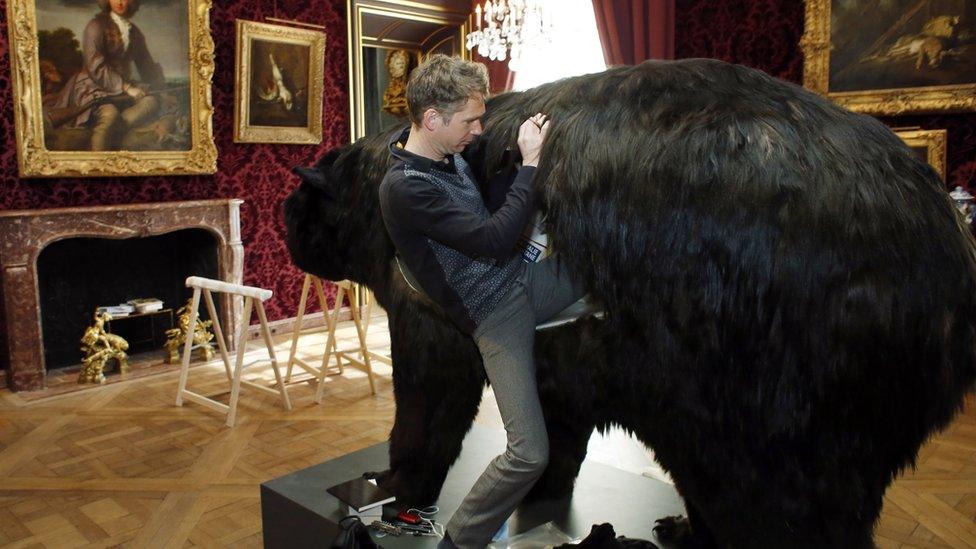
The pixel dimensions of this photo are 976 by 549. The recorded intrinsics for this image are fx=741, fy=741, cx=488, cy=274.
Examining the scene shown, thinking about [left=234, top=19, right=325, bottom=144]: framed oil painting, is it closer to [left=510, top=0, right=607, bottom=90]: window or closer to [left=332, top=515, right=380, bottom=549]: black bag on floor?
[left=510, top=0, right=607, bottom=90]: window

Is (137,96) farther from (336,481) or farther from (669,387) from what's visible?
(669,387)

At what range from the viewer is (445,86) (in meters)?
1.83

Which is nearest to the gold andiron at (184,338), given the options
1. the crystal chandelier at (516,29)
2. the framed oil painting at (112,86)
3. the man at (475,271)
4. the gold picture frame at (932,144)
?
the framed oil painting at (112,86)

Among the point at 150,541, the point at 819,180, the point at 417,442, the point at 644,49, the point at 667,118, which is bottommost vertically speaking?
the point at 150,541

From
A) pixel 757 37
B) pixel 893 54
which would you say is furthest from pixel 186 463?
pixel 893 54

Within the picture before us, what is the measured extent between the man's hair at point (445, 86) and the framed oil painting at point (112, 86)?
4235mm

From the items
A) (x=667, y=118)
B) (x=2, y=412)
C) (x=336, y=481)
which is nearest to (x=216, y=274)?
(x=2, y=412)

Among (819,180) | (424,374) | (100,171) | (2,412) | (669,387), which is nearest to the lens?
(819,180)

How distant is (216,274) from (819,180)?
541 cm

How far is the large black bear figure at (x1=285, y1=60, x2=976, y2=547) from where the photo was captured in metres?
1.47

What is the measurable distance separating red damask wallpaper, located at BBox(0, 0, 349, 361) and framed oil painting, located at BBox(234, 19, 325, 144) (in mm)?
134

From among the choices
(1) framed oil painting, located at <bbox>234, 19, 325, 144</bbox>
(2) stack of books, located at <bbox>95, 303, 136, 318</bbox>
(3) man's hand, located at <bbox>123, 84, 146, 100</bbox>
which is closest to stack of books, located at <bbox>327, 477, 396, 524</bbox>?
(2) stack of books, located at <bbox>95, 303, 136, 318</bbox>

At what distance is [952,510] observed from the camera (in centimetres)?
314

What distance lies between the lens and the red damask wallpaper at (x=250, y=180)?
535 cm
